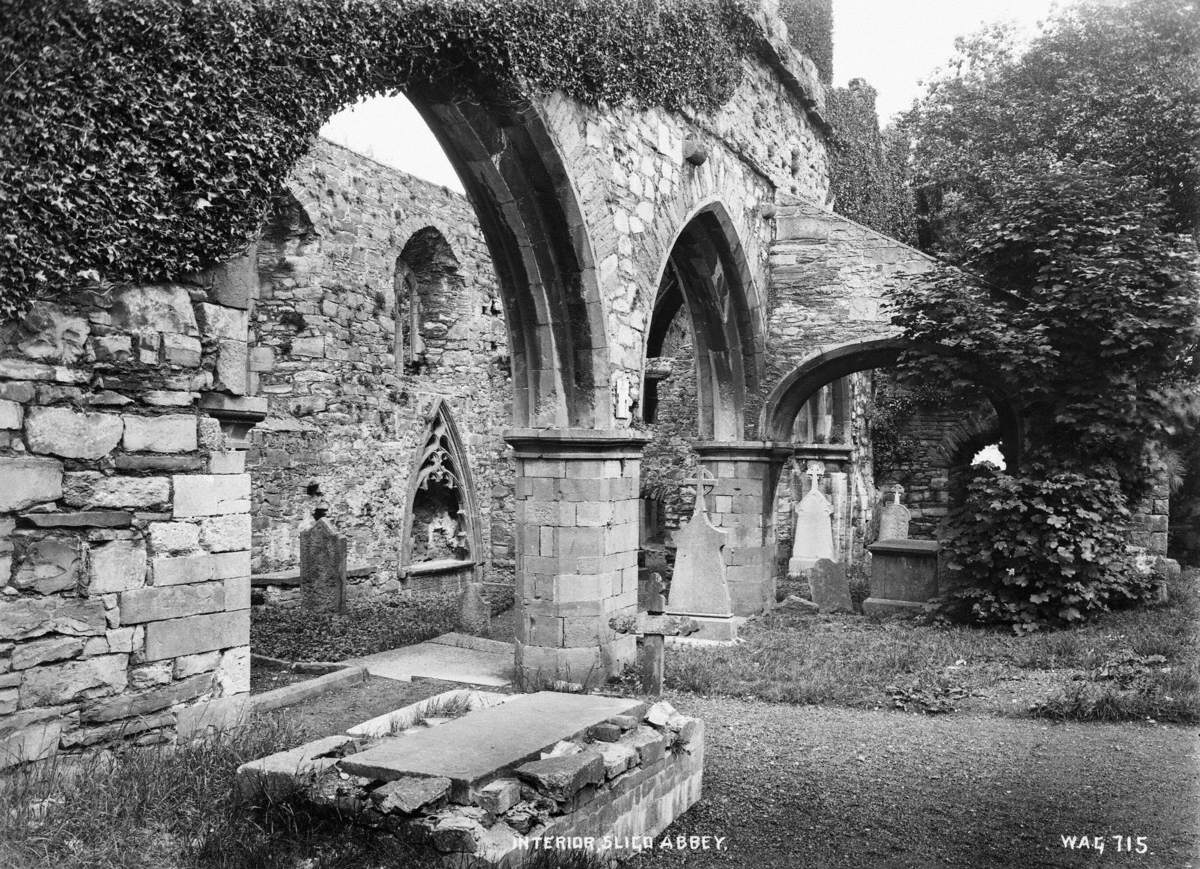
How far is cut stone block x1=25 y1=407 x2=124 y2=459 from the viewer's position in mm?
4316

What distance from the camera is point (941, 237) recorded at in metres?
19.5

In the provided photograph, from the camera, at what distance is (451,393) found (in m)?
13.6

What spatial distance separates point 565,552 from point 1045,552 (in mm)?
4891

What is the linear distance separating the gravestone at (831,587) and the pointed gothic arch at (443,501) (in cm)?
469

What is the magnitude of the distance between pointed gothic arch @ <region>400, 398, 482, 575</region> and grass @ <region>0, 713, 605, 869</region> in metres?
8.93

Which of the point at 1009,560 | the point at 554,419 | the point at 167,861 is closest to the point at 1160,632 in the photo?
the point at 1009,560

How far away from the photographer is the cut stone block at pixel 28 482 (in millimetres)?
4227

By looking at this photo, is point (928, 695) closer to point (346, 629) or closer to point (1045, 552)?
point (1045, 552)

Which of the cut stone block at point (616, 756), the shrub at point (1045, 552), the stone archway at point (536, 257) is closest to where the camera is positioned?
the cut stone block at point (616, 756)

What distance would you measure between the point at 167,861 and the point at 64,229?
2707mm

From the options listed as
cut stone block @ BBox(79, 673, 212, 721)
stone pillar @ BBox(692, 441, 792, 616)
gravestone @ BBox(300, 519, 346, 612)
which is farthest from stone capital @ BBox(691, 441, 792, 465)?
cut stone block @ BBox(79, 673, 212, 721)

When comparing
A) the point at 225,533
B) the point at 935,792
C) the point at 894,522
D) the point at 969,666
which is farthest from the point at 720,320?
the point at 225,533

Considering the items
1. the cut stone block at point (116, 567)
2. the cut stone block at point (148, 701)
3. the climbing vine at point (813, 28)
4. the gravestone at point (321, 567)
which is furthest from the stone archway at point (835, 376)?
the cut stone block at point (116, 567)

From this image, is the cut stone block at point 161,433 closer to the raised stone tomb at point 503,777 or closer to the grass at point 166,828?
the grass at point 166,828
